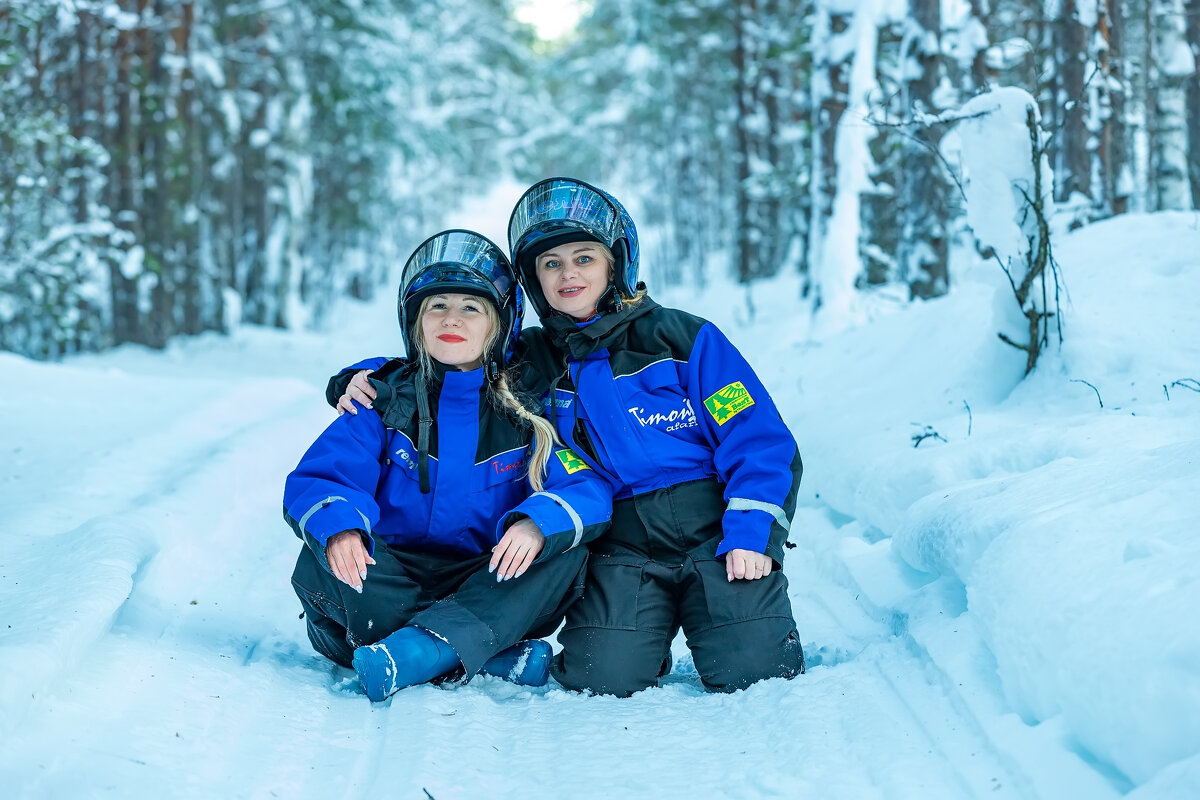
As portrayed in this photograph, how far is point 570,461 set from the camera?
297cm

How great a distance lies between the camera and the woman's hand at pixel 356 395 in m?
2.94

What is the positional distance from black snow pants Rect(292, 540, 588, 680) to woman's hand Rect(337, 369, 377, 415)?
432 mm

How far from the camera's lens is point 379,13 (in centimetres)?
1705

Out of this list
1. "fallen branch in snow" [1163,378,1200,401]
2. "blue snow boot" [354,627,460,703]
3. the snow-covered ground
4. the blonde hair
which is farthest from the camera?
"fallen branch in snow" [1163,378,1200,401]

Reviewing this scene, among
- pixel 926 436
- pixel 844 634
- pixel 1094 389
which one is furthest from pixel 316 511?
pixel 1094 389

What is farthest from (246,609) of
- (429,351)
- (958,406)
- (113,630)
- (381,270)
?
(381,270)

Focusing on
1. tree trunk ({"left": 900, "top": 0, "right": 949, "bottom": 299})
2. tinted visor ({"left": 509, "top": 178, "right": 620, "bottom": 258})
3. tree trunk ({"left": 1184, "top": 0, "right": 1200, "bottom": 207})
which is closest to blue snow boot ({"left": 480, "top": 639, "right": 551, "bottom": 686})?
tinted visor ({"left": 509, "top": 178, "right": 620, "bottom": 258})

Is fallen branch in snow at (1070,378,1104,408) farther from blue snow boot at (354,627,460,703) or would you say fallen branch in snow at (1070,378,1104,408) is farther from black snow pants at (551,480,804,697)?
blue snow boot at (354,627,460,703)

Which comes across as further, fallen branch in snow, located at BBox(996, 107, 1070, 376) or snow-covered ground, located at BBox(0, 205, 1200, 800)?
fallen branch in snow, located at BBox(996, 107, 1070, 376)

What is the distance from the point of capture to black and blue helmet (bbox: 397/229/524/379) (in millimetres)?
3045

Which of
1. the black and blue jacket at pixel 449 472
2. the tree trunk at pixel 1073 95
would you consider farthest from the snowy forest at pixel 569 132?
the black and blue jacket at pixel 449 472

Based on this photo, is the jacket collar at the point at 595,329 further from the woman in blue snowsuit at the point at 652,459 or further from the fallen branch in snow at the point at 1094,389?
the fallen branch in snow at the point at 1094,389

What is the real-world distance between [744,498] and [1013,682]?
0.93 metres

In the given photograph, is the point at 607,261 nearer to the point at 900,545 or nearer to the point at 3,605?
the point at 900,545
